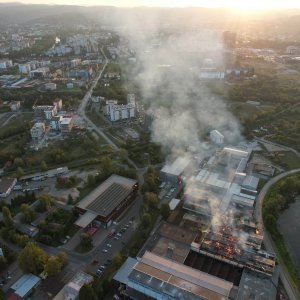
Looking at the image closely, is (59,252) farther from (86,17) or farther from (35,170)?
(86,17)

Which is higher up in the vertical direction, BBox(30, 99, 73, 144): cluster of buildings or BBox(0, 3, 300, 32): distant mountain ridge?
BBox(0, 3, 300, 32): distant mountain ridge

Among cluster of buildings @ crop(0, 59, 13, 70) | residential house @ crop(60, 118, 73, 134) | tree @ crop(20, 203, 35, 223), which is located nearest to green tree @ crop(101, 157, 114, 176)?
tree @ crop(20, 203, 35, 223)

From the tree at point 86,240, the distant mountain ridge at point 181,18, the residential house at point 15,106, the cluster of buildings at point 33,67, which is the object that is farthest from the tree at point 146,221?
the distant mountain ridge at point 181,18

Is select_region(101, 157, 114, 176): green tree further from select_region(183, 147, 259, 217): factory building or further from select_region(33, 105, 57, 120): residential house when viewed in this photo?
select_region(33, 105, 57, 120): residential house

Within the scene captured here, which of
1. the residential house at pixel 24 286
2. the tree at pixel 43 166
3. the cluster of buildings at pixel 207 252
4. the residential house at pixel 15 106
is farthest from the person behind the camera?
the residential house at pixel 15 106

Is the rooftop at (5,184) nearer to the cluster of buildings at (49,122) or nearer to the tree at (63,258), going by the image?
the cluster of buildings at (49,122)

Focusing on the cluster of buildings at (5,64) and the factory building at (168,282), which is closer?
the factory building at (168,282)
